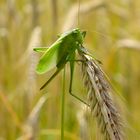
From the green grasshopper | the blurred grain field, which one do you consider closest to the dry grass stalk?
the green grasshopper

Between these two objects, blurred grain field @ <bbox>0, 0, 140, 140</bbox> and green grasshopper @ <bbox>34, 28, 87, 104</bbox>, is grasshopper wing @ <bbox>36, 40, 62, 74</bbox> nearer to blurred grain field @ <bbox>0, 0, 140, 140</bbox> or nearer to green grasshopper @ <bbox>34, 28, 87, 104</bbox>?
green grasshopper @ <bbox>34, 28, 87, 104</bbox>

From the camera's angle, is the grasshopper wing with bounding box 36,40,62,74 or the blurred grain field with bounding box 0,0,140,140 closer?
the grasshopper wing with bounding box 36,40,62,74

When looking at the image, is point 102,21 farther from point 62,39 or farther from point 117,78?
point 62,39

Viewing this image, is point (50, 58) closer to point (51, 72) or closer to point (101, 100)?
point (101, 100)

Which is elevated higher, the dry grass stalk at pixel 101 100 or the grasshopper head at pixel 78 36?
the grasshopper head at pixel 78 36

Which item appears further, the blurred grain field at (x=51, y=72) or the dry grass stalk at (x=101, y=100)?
the blurred grain field at (x=51, y=72)

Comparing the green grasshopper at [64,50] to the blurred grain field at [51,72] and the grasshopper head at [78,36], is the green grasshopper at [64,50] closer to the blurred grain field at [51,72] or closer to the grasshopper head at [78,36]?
the grasshopper head at [78,36]

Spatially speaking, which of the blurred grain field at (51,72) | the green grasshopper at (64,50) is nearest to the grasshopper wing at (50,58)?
the green grasshopper at (64,50)
